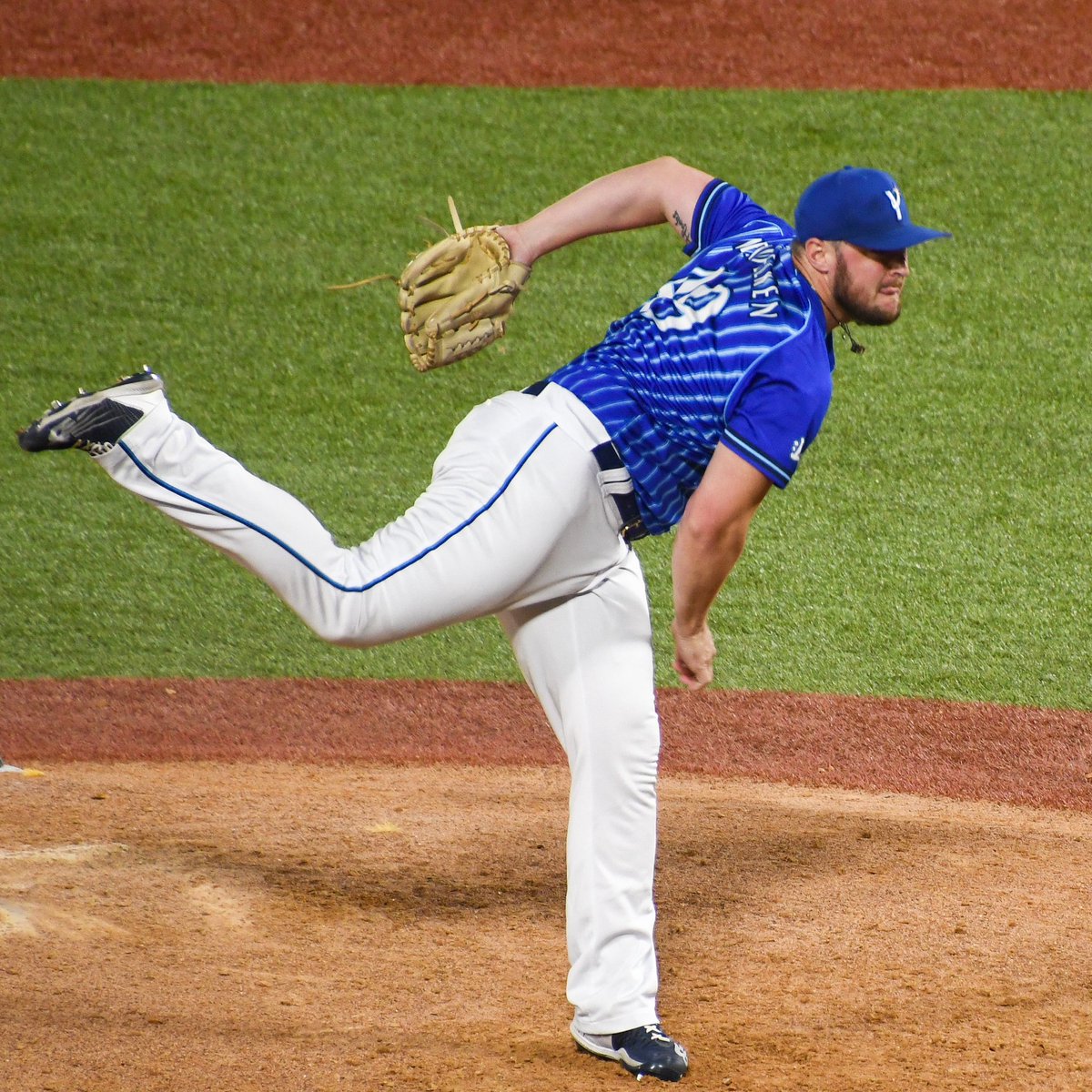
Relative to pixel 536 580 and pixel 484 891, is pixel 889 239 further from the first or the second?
pixel 484 891

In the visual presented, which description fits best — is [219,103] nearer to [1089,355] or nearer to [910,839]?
[1089,355]

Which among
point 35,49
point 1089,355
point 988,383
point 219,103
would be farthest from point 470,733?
point 35,49

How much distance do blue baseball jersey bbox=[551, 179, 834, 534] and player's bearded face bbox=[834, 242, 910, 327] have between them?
58 millimetres

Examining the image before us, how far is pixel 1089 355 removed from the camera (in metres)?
7.78

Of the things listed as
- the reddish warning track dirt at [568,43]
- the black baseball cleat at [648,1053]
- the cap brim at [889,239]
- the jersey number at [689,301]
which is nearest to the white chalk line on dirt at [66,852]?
the black baseball cleat at [648,1053]

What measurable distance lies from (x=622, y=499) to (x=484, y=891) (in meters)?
1.33

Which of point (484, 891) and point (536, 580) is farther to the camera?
point (484, 891)

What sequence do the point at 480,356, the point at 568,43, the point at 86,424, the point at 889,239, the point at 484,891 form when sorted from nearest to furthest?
the point at 86,424 < the point at 889,239 < the point at 484,891 < the point at 480,356 < the point at 568,43

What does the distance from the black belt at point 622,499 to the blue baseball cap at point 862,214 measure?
1.87ft

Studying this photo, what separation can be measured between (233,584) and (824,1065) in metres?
3.76

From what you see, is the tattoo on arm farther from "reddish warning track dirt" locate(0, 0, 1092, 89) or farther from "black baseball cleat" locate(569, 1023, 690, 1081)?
"reddish warning track dirt" locate(0, 0, 1092, 89)

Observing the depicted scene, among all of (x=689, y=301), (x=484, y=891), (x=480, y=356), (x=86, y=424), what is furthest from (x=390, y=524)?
(x=480, y=356)

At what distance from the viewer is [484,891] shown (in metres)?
3.84

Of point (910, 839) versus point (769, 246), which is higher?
point (769, 246)
